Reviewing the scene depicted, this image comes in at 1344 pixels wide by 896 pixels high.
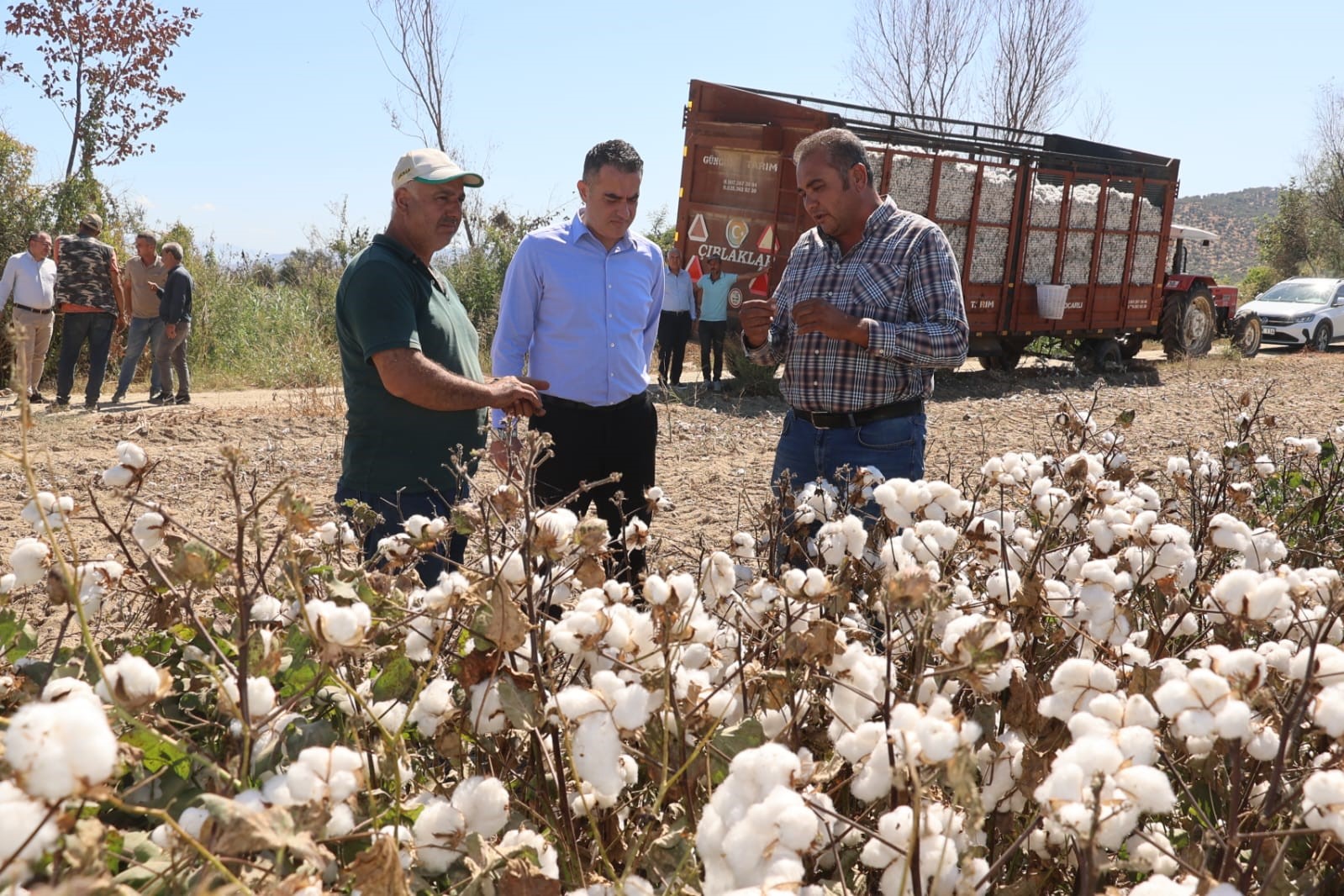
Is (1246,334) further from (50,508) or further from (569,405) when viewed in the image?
(50,508)

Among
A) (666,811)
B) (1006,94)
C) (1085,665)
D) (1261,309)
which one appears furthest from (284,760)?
(1006,94)

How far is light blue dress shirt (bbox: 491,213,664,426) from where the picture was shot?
388 cm

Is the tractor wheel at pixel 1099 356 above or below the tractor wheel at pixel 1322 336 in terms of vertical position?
below

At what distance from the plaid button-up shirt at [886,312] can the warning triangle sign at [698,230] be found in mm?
9774

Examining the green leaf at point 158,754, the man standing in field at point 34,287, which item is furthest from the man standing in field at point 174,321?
the green leaf at point 158,754

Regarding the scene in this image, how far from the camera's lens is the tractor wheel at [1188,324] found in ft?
60.1

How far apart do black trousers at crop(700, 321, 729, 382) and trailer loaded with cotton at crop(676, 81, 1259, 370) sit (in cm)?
38

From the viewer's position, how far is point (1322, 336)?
959 inches

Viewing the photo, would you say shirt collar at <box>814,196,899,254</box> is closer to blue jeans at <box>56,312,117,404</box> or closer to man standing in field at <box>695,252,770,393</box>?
man standing in field at <box>695,252,770,393</box>

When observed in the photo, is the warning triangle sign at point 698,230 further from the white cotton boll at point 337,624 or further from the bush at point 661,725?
the white cotton boll at point 337,624

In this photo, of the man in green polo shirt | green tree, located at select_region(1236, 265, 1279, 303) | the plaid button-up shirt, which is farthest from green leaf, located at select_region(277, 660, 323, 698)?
green tree, located at select_region(1236, 265, 1279, 303)

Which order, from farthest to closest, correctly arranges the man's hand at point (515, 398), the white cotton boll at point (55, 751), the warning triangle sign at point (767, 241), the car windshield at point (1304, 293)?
the car windshield at point (1304, 293)
the warning triangle sign at point (767, 241)
the man's hand at point (515, 398)
the white cotton boll at point (55, 751)

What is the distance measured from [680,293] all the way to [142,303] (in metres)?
5.73

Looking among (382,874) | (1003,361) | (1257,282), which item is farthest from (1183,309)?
(1257,282)
